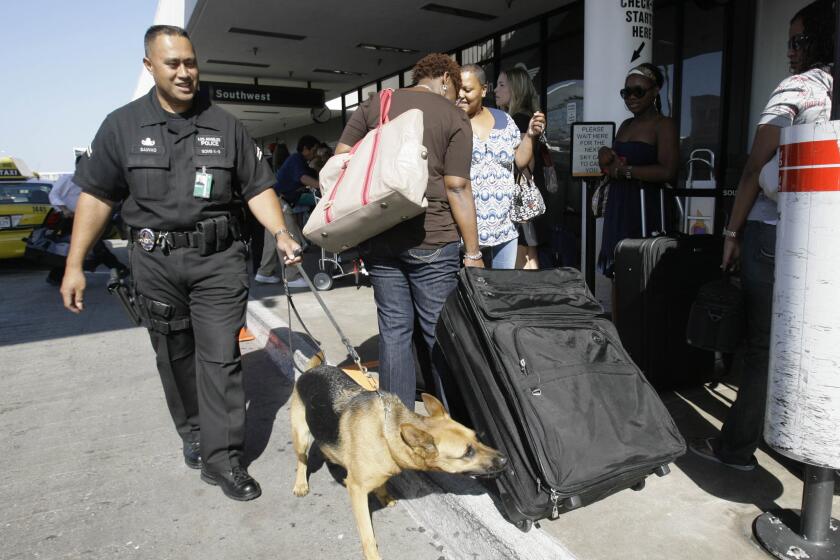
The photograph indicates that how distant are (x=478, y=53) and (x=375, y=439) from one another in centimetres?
931

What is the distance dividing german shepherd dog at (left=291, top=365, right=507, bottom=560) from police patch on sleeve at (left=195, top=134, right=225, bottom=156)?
1.23 metres

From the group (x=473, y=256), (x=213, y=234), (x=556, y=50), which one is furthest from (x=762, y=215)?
(x=556, y=50)

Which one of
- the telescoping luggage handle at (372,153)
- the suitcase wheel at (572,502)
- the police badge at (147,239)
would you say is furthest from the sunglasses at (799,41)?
the police badge at (147,239)

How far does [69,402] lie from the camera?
4.36 metres

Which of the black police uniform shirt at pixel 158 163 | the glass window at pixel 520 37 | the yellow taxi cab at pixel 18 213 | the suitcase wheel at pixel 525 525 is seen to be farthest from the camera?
the yellow taxi cab at pixel 18 213

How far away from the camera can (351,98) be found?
15.8 meters

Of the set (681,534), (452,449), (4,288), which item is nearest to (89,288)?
(4,288)

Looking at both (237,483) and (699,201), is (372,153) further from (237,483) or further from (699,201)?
(699,201)

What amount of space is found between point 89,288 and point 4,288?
1755 millimetres

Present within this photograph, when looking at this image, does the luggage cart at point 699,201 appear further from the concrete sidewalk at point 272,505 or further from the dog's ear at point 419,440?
the dog's ear at point 419,440

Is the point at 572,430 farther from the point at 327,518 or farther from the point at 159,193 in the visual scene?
the point at 159,193

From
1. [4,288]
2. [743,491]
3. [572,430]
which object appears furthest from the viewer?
[4,288]

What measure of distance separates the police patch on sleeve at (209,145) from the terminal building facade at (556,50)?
12.0 ft

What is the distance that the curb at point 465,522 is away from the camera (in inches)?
85.6
